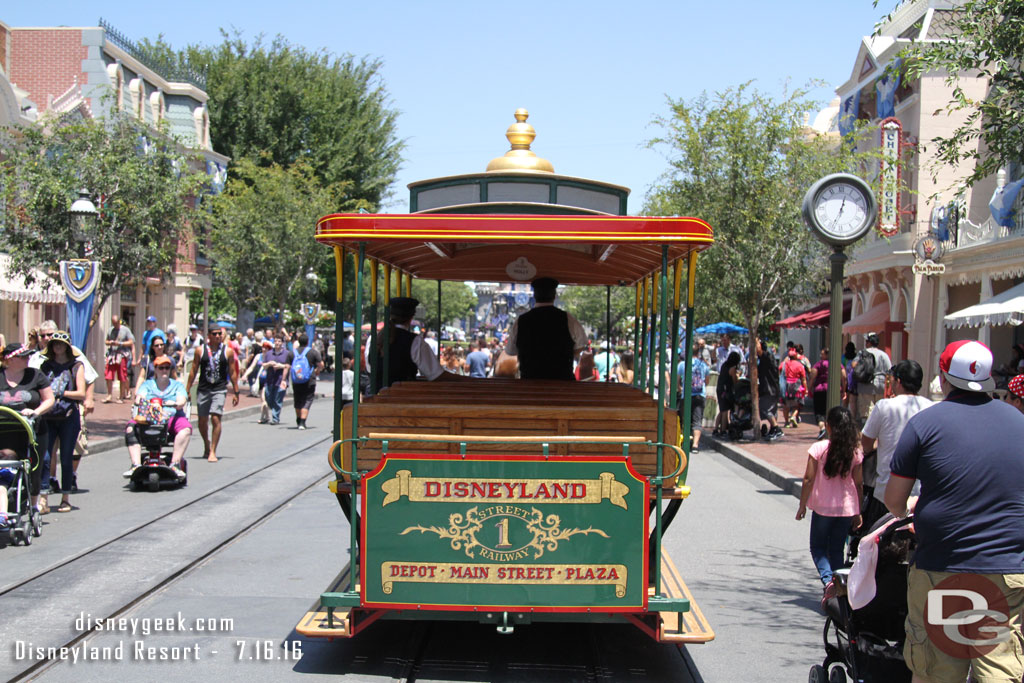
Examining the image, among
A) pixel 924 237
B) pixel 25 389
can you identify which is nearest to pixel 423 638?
pixel 25 389

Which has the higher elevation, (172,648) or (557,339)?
(557,339)

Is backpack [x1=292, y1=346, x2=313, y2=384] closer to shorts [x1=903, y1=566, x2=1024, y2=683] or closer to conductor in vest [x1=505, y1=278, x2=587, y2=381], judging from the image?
conductor in vest [x1=505, y1=278, x2=587, y2=381]

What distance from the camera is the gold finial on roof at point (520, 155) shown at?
23.9 ft

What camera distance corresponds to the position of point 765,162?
1828 centimetres

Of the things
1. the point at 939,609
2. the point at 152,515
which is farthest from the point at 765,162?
the point at 939,609

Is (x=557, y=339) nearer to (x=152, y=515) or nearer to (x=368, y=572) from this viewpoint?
(x=368, y=572)

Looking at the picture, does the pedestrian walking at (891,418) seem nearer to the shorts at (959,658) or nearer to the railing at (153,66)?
the shorts at (959,658)

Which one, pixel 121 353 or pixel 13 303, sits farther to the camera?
pixel 13 303

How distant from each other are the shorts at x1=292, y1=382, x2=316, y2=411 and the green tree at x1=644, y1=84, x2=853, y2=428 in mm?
7713

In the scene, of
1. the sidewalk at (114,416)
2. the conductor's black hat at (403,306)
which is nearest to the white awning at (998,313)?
the conductor's black hat at (403,306)

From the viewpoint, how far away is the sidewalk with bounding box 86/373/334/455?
15.8m

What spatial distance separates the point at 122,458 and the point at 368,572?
10.5 m

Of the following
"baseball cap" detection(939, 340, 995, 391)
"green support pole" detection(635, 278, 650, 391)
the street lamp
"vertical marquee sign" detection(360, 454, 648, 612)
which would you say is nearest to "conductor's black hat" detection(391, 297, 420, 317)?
"green support pole" detection(635, 278, 650, 391)

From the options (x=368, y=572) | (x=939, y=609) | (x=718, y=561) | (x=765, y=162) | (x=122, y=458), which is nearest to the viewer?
(x=939, y=609)
